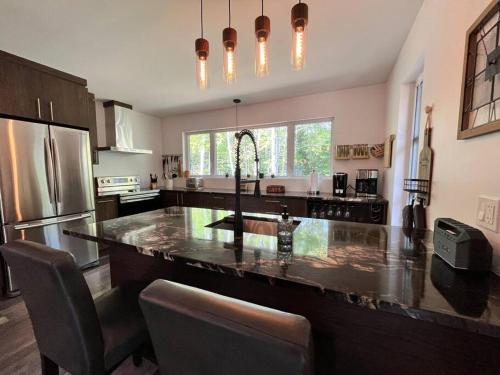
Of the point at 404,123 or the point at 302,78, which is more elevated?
the point at 302,78

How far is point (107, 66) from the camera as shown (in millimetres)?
2543

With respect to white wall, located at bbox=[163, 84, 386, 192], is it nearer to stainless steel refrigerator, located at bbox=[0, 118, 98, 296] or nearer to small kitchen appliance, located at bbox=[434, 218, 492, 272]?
stainless steel refrigerator, located at bbox=[0, 118, 98, 296]

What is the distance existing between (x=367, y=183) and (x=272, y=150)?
1.65m

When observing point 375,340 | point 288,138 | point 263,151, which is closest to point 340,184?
point 288,138

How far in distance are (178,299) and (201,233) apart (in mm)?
817

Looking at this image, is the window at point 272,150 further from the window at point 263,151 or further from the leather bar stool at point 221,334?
the leather bar stool at point 221,334

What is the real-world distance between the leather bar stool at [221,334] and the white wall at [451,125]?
2.87 feet

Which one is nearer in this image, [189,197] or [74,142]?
[74,142]

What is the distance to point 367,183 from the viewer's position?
3.21 metres

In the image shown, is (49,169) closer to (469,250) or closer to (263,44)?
(263,44)

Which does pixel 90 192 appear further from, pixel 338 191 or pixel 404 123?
pixel 404 123

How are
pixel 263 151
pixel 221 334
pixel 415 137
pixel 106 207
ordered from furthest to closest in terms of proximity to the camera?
pixel 263 151
pixel 106 207
pixel 415 137
pixel 221 334

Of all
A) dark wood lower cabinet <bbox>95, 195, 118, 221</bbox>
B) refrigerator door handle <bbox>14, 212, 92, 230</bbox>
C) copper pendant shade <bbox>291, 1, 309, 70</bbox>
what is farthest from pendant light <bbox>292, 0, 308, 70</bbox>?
dark wood lower cabinet <bbox>95, 195, 118, 221</bbox>

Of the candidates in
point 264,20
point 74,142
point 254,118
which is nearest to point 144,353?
point 264,20
